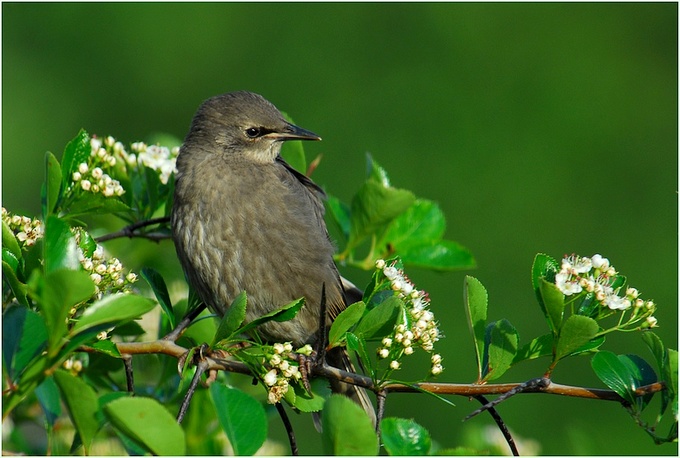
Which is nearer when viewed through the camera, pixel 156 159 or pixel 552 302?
pixel 552 302

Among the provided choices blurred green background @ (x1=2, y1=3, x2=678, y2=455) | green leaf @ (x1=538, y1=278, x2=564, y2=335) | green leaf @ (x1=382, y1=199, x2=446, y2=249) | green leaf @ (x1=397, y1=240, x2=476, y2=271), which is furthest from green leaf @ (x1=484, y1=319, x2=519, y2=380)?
blurred green background @ (x1=2, y1=3, x2=678, y2=455)

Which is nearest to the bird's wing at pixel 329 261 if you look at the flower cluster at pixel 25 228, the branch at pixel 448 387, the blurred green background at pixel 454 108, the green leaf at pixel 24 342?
the branch at pixel 448 387

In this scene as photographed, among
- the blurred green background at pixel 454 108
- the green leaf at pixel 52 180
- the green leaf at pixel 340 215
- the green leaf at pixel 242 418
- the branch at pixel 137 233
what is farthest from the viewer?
the blurred green background at pixel 454 108

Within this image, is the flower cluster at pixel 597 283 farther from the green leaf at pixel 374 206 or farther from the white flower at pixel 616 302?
the green leaf at pixel 374 206

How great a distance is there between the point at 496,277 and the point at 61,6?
581 cm

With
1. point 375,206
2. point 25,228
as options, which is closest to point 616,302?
point 375,206

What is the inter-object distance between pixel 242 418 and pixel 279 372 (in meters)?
0.59

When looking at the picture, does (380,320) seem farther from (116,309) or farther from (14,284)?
(14,284)

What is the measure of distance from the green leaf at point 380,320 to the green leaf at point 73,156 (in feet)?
3.66

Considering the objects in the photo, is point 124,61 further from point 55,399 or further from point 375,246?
point 55,399

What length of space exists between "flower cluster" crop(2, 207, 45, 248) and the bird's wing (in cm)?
140

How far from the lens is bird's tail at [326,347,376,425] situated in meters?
3.81

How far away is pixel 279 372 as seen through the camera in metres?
A: 2.64

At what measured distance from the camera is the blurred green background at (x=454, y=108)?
28.0 feet
